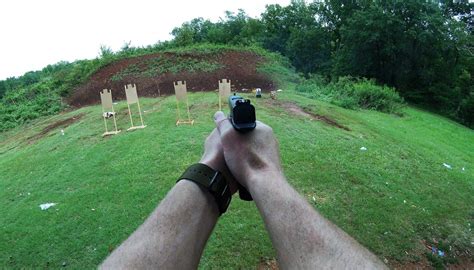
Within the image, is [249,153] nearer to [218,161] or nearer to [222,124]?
[218,161]

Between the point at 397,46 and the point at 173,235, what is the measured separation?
62.0 feet

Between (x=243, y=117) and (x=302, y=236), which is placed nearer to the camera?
(x=302, y=236)

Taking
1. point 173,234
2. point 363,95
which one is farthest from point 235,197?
point 363,95

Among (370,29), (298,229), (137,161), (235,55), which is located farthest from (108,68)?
(298,229)

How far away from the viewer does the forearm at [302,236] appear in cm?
118

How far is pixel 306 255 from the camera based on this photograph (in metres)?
1.23

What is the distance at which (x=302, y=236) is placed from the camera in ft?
4.22

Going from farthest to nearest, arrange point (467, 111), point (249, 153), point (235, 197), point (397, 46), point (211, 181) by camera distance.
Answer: point (467, 111)
point (397, 46)
point (235, 197)
point (249, 153)
point (211, 181)

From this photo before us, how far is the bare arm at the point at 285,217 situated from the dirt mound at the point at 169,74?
9.17m

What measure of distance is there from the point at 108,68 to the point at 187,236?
13.3 m

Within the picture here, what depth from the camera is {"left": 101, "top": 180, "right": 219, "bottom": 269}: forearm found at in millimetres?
1267

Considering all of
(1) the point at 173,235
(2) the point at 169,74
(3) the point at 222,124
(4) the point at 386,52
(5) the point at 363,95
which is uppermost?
(3) the point at 222,124

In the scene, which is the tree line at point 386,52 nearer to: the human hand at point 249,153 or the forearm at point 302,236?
the human hand at point 249,153

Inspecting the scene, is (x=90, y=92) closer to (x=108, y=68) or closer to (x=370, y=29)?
(x=108, y=68)
